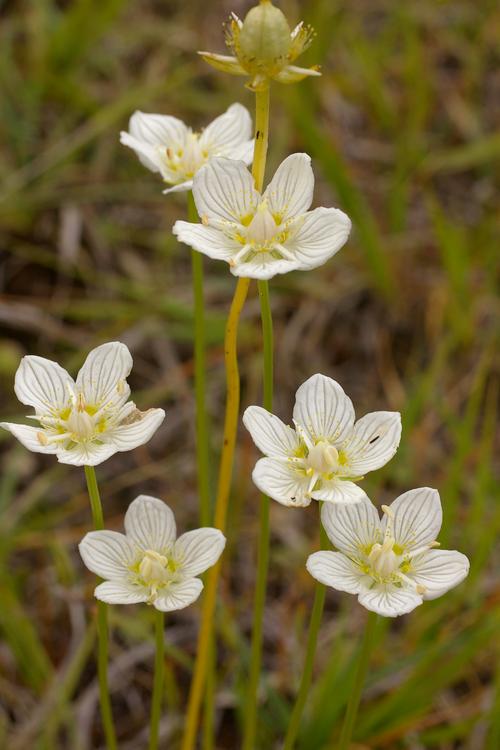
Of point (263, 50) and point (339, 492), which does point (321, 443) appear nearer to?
point (339, 492)

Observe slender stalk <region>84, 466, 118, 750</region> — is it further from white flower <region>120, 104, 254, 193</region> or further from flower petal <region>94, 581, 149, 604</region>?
white flower <region>120, 104, 254, 193</region>

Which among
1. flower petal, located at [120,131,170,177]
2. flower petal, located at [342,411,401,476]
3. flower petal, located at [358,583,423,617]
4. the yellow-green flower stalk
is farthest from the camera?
flower petal, located at [120,131,170,177]

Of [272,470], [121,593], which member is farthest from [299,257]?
[121,593]

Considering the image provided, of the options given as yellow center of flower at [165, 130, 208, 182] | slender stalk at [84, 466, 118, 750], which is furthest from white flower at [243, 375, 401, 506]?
yellow center of flower at [165, 130, 208, 182]

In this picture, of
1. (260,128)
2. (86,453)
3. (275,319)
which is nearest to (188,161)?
(260,128)

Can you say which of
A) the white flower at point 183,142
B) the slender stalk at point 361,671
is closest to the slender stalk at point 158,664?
the slender stalk at point 361,671

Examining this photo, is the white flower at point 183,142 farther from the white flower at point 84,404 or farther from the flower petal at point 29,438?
the flower petal at point 29,438

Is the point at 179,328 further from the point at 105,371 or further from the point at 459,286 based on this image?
the point at 105,371
